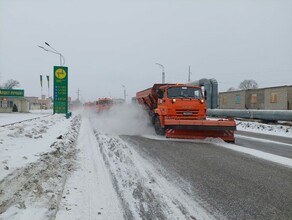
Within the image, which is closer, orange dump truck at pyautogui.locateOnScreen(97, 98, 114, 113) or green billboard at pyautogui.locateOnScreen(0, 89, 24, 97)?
orange dump truck at pyautogui.locateOnScreen(97, 98, 114, 113)

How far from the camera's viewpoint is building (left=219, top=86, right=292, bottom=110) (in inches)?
1103

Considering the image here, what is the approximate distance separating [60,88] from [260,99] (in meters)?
21.2

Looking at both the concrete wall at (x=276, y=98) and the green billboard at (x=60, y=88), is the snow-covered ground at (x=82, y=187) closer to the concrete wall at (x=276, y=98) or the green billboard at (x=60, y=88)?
the green billboard at (x=60, y=88)

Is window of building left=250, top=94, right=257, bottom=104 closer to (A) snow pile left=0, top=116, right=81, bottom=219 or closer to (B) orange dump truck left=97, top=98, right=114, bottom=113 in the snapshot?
(B) orange dump truck left=97, top=98, right=114, bottom=113

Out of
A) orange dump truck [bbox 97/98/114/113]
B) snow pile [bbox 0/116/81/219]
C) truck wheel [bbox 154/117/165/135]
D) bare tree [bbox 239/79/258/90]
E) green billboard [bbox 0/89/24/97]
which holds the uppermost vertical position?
bare tree [bbox 239/79/258/90]

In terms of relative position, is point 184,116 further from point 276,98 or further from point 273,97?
point 273,97

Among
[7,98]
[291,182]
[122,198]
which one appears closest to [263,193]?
[291,182]

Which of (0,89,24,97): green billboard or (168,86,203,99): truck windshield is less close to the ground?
(0,89,24,97): green billboard

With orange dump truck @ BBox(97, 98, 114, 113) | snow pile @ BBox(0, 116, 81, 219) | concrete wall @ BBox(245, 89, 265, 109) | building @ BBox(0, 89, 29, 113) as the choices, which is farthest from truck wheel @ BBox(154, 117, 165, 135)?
building @ BBox(0, 89, 29, 113)

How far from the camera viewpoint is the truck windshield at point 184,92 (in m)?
14.1

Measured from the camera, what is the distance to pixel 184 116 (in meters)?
13.7

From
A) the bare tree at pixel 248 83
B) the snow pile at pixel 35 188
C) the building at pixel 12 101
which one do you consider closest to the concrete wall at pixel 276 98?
the snow pile at pixel 35 188

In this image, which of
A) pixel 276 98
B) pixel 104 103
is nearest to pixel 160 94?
pixel 276 98

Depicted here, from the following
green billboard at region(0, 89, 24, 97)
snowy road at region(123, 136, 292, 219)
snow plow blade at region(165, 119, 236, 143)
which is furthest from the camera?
green billboard at region(0, 89, 24, 97)
